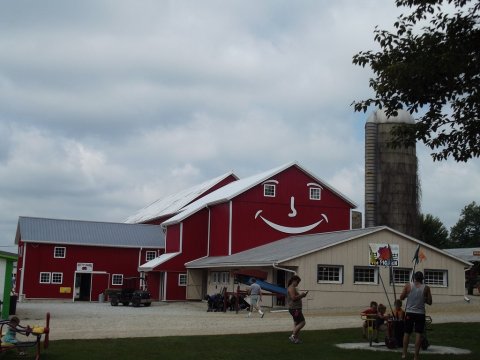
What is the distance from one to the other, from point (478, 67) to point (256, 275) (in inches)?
1021

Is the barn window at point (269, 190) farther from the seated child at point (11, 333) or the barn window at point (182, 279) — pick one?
the seated child at point (11, 333)

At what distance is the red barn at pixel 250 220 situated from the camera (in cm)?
4434

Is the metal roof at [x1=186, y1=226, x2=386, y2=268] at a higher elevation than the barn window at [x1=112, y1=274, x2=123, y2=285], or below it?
higher

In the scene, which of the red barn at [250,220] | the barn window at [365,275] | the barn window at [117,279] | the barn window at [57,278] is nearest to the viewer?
the barn window at [365,275]

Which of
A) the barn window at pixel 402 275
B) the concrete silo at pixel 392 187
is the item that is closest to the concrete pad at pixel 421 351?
the barn window at pixel 402 275

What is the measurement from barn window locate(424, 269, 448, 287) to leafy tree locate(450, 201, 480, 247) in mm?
72525

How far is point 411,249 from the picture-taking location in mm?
35188

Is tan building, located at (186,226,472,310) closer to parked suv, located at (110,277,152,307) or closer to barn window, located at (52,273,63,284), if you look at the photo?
parked suv, located at (110,277,152,307)

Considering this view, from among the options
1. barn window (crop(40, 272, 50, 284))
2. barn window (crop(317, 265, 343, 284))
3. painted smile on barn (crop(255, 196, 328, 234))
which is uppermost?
painted smile on barn (crop(255, 196, 328, 234))

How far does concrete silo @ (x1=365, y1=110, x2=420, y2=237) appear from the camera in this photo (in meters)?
48.6

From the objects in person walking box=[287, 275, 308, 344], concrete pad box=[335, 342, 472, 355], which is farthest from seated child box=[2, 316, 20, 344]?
concrete pad box=[335, 342, 472, 355]

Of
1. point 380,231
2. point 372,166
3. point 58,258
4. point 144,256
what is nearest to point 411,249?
point 380,231

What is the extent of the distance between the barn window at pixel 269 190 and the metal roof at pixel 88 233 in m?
10.8

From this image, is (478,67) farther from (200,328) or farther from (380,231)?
(380,231)
